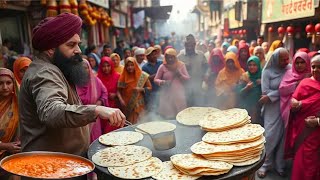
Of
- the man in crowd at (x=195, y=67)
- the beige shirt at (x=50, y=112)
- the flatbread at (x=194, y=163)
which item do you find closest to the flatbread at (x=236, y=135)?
the flatbread at (x=194, y=163)

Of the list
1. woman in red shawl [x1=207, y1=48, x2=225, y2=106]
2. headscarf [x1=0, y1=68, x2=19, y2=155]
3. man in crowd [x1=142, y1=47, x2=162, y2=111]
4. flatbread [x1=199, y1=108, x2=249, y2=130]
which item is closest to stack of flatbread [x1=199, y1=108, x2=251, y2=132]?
flatbread [x1=199, y1=108, x2=249, y2=130]

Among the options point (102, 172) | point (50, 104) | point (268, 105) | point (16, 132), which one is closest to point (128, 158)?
point (102, 172)

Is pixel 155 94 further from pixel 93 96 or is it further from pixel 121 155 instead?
pixel 121 155

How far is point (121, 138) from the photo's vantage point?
272 centimetres

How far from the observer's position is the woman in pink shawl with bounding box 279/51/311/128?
3.99 meters

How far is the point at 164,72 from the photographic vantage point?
544cm

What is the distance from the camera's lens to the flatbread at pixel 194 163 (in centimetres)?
189

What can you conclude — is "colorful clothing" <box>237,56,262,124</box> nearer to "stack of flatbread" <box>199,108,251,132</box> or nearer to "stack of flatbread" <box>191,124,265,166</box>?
"stack of flatbread" <box>199,108,251,132</box>

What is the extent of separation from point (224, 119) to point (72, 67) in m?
1.49

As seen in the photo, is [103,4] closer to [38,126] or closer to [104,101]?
[104,101]

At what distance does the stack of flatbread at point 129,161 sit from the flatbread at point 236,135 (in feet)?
1.64

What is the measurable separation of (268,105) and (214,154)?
8.77 feet

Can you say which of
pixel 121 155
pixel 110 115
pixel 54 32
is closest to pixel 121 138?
pixel 121 155

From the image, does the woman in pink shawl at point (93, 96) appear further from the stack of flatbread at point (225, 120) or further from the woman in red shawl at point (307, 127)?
the woman in red shawl at point (307, 127)
